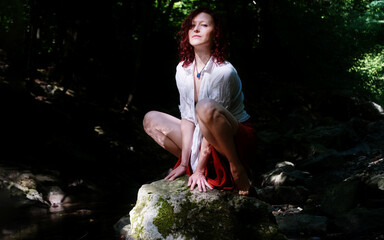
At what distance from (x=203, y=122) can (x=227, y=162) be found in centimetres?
50

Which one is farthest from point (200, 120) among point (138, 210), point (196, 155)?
point (138, 210)

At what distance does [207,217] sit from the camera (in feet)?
10.4

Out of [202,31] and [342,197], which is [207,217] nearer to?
[202,31]

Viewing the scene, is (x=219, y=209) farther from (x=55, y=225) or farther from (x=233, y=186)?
(x=55, y=225)

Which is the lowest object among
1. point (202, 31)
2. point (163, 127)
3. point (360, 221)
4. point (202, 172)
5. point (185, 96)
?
point (360, 221)

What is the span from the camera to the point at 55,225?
15.0ft

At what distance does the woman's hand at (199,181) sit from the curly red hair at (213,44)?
0.94 m

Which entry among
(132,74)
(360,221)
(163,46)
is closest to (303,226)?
(360,221)

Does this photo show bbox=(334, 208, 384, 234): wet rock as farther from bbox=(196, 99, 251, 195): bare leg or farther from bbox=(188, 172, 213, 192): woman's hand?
bbox=(188, 172, 213, 192): woman's hand

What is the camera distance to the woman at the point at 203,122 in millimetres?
3053

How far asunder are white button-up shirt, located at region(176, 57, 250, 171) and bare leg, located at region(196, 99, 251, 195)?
0.72 ft

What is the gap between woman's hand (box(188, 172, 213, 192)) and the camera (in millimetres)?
3172

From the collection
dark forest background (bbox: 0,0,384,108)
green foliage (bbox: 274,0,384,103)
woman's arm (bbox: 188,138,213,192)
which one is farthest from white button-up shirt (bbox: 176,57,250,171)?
green foliage (bbox: 274,0,384,103)

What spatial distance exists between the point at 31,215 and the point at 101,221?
0.99 meters
